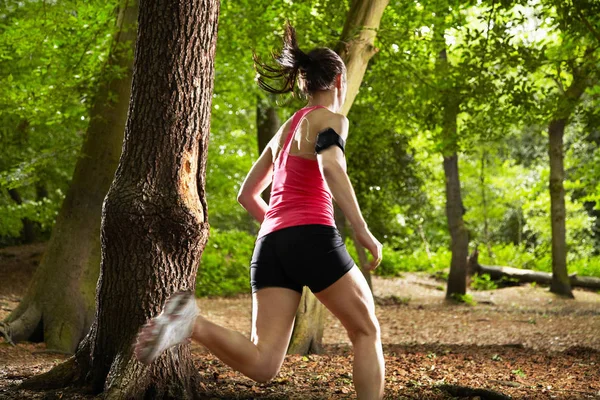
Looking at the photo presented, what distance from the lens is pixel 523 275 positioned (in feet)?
61.5

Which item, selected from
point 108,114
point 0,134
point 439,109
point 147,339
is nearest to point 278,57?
point 147,339

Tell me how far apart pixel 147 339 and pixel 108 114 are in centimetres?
654

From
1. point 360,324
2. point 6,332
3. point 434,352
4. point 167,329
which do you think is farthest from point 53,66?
point 360,324

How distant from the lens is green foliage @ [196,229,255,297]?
53.4 feet

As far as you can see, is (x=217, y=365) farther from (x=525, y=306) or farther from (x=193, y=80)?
(x=525, y=306)

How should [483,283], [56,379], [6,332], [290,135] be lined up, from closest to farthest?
[290,135], [56,379], [6,332], [483,283]

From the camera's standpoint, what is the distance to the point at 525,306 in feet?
47.9

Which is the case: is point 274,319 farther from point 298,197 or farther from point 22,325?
point 22,325

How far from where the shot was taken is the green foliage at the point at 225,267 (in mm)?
16281

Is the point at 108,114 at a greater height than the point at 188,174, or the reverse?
the point at 108,114

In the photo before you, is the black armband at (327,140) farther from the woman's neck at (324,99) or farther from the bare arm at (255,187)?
the bare arm at (255,187)

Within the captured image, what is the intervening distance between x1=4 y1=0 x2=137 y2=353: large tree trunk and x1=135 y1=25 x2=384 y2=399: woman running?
218 inches

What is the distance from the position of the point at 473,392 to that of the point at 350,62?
3.79 m

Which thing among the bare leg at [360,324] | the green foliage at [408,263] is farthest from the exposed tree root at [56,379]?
the green foliage at [408,263]
